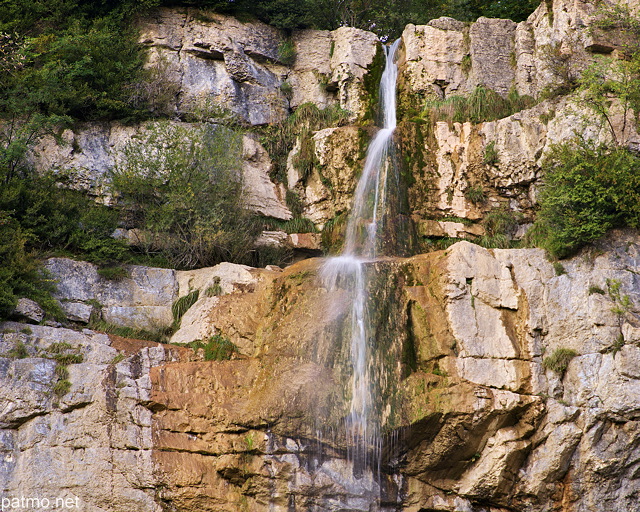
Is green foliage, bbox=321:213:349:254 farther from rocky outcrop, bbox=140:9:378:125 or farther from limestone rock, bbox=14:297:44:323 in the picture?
limestone rock, bbox=14:297:44:323

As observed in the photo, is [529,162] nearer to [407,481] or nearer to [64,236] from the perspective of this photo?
[407,481]

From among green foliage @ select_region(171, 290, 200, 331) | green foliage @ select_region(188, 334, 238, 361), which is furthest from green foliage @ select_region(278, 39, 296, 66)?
green foliage @ select_region(188, 334, 238, 361)

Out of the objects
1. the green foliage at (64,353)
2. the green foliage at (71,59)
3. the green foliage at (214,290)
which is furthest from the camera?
the green foliage at (71,59)

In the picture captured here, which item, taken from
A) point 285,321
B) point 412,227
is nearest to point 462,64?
point 412,227

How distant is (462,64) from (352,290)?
9.23 meters

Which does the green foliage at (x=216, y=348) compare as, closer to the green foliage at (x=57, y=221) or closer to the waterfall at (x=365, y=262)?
the waterfall at (x=365, y=262)

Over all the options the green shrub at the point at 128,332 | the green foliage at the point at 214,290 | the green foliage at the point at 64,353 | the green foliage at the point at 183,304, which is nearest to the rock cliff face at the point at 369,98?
the green foliage at the point at 214,290

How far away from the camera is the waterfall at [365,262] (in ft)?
44.5

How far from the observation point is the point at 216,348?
14867 mm

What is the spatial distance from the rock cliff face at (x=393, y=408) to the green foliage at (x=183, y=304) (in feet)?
5.42

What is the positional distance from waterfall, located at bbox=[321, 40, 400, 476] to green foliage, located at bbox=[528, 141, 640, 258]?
3915 millimetres

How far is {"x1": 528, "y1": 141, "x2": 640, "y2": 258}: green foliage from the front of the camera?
47.4ft

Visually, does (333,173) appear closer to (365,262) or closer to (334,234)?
(334,234)

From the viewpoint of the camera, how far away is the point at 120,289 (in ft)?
52.3
